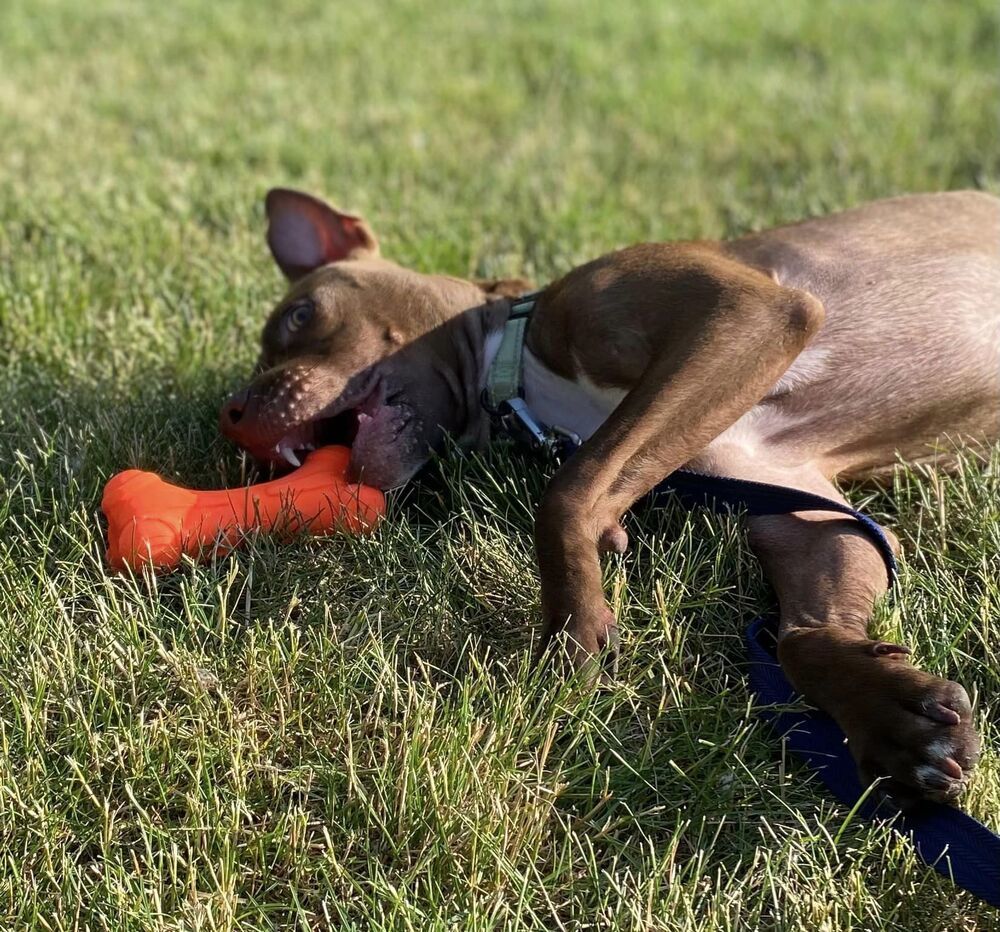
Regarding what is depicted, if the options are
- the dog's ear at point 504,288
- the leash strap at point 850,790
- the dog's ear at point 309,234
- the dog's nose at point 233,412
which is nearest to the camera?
the leash strap at point 850,790

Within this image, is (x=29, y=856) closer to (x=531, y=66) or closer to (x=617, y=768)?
(x=617, y=768)

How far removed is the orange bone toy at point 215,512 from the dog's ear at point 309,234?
54.8 inches

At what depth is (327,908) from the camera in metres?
2.55

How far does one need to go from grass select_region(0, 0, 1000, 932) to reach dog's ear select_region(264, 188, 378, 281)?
1.29 feet

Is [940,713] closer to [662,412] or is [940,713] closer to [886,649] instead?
[886,649]

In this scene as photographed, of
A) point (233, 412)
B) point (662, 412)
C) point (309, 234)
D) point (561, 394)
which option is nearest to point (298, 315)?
point (233, 412)

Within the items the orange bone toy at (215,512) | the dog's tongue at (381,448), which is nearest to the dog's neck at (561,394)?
the dog's tongue at (381,448)

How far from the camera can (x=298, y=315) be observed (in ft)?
14.4

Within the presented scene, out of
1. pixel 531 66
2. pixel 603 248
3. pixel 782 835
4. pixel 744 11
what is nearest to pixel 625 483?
pixel 782 835

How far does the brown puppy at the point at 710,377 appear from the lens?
334 centimetres

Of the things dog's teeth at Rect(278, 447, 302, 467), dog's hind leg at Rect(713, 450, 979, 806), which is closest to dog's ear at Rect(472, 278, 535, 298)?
dog's teeth at Rect(278, 447, 302, 467)

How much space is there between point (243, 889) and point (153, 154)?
5.25 m

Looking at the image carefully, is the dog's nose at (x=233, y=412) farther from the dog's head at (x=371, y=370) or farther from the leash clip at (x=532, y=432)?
the leash clip at (x=532, y=432)

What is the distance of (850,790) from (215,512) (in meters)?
1.94
